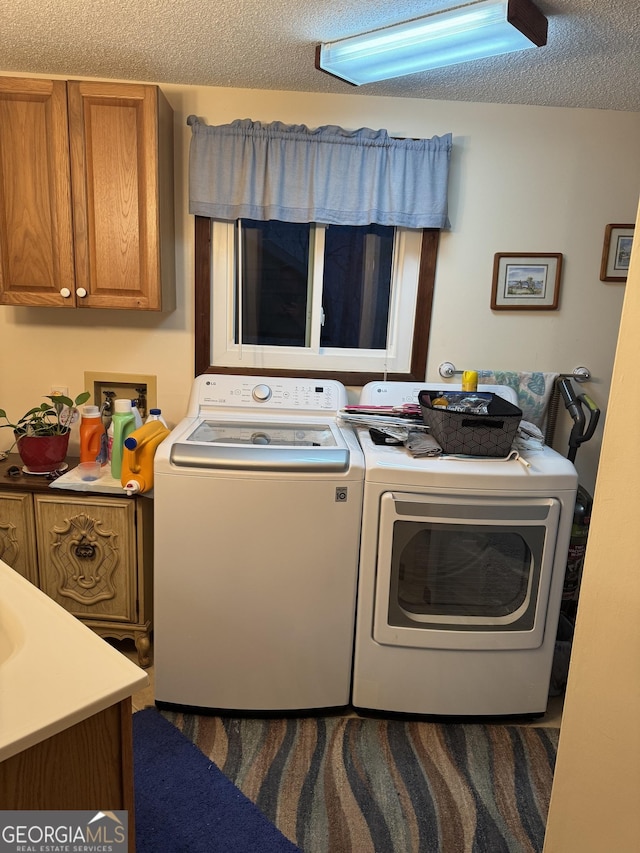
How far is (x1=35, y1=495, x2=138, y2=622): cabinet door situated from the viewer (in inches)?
93.4

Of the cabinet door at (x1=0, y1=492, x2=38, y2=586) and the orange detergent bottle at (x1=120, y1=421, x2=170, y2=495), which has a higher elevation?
the orange detergent bottle at (x1=120, y1=421, x2=170, y2=495)

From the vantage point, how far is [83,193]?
7.83 feet

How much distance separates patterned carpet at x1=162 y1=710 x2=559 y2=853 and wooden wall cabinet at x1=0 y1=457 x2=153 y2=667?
422mm

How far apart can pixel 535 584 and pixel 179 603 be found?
4.02 ft

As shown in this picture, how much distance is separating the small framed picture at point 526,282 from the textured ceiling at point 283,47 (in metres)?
0.62

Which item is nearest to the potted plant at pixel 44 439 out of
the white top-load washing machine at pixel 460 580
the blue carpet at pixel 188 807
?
the blue carpet at pixel 188 807

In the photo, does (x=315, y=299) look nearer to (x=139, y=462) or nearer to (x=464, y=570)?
(x=139, y=462)

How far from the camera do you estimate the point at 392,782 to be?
200cm

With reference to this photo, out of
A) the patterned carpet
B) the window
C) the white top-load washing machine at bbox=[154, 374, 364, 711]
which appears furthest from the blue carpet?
the window

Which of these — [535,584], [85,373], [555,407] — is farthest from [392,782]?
[85,373]

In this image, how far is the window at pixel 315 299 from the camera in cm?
273

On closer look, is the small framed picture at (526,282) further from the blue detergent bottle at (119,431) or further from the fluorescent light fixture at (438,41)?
the blue detergent bottle at (119,431)

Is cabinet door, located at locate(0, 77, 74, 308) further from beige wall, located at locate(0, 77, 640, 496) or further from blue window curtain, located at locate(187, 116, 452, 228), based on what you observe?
blue window curtain, located at locate(187, 116, 452, 228)

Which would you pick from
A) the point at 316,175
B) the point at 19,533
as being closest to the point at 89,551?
the point at 19,533
